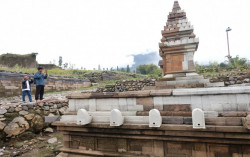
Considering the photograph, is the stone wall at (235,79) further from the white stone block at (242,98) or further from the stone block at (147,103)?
the stone block at (147,103)

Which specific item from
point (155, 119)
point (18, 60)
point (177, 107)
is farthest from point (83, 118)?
point (18, 60)

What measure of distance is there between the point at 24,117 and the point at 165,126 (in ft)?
19.5

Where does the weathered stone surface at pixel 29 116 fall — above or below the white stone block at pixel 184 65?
below

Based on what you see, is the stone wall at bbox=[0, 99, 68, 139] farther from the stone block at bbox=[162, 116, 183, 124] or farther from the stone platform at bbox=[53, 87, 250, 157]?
the stone block at bbox=[162, 116, 183, 124]

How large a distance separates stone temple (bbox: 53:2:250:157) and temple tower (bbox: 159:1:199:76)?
2.51 m

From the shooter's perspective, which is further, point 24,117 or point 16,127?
point 24,117

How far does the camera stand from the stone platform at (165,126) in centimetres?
260

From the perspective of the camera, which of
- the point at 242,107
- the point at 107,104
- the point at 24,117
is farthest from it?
the point at 24,117

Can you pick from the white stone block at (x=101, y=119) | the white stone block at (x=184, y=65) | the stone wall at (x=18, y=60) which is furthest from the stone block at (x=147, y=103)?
the stone wall at (x=18, y=60)

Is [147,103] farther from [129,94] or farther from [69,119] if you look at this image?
[69,119]

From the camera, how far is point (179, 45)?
220 inches

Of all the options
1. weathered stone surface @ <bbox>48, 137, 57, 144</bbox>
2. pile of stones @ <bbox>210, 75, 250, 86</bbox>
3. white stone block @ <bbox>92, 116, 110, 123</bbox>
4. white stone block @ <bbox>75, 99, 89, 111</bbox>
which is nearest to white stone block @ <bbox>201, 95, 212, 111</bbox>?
white stone block @ <bbox>92, 116, 110, 123</bbox>

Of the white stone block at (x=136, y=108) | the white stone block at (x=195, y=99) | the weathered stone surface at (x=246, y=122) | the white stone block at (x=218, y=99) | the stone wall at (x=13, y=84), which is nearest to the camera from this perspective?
the weathered stone surface at (x=246, y=122)

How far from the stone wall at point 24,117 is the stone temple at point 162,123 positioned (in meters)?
3.25
